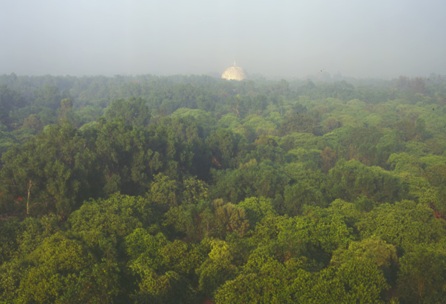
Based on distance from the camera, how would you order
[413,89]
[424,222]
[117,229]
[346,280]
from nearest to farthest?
[346,280], [117,229], [424,222], [413,89]

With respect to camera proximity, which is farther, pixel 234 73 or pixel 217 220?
pixel 234 73

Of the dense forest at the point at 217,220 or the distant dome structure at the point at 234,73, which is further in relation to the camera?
the distant dome structure at the point at 234,73

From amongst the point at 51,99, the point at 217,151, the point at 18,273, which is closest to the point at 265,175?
the point at 217,151

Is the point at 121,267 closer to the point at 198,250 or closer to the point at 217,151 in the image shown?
the point at 198,250

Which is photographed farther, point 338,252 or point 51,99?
point 51,99

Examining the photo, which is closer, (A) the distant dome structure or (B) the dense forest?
(B) the dense forest
